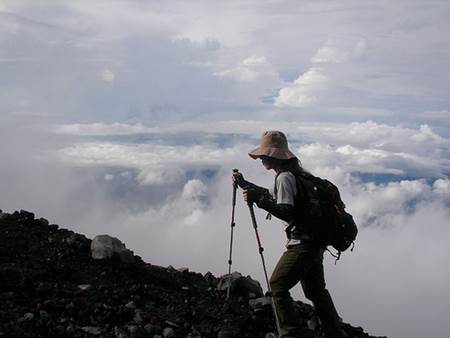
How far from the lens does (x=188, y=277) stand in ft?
53.8

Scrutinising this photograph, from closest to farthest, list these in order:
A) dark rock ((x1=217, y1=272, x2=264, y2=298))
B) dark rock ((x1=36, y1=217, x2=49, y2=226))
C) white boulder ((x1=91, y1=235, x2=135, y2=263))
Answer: dark rock ((x1=217, y1=272, x2=264, y2=298)), white boulder ((x1=91, y1=235, x2=135, y2=263)), dark rock ((x1=36, y1=217, x2=49, y2=226))

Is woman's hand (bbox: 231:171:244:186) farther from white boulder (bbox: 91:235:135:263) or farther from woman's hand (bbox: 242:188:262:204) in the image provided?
white boulder (bbox: 91:235:135:263)

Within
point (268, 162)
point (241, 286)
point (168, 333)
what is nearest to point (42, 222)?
point (241, 286)

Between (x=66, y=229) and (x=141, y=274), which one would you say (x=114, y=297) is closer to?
(x=141, y=274)

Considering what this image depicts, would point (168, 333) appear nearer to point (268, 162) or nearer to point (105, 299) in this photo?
point (105, 299)

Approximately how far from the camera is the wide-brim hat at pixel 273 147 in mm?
9844

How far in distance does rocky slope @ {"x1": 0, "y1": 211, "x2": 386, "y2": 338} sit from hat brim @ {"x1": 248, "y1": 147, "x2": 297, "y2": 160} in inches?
160

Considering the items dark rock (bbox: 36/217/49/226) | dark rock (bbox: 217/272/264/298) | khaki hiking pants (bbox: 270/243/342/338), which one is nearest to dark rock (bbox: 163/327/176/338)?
khaki hiking pants (bbox: 270/243/342/338)

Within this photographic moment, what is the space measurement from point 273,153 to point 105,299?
18.5ft

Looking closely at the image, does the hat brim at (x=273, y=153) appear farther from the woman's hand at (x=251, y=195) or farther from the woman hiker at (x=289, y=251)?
the woman's hand at (x=251, y=195)

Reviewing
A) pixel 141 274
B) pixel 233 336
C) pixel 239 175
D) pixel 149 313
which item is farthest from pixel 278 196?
pixel 141 274

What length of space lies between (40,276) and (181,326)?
154 inches

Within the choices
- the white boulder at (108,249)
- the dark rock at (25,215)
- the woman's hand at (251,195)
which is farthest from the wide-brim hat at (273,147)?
the dark rock at (25,215)

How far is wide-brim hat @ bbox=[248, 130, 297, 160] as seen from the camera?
32.3ft
